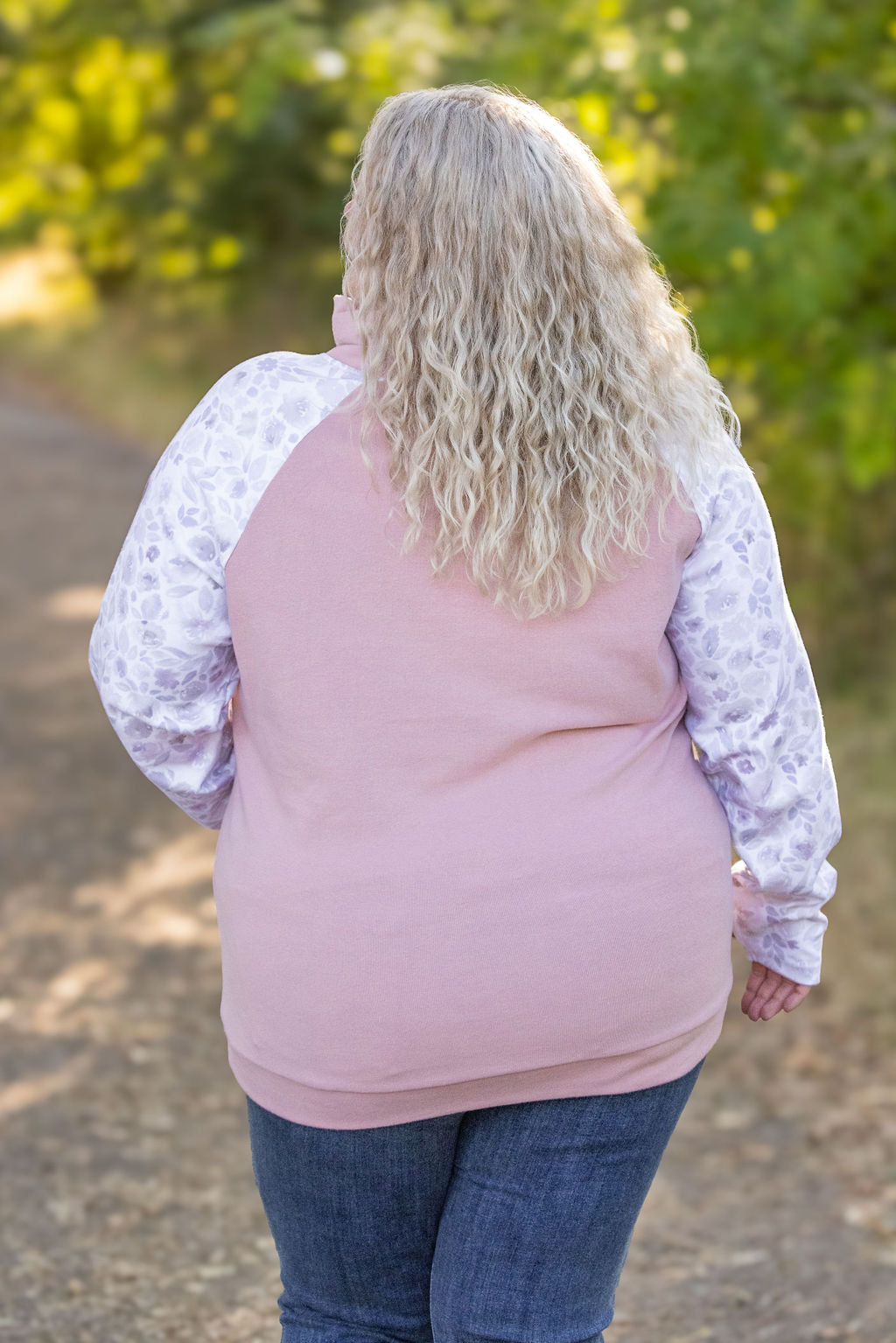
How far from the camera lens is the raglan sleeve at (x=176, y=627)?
4.88 feet

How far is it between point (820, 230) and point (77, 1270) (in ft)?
10.6

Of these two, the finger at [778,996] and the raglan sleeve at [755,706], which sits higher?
the raglan sleeve at [755,706]

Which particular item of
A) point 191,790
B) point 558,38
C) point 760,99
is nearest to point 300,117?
point 558,38

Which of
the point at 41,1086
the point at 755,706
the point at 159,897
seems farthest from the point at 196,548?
the point at 159,897

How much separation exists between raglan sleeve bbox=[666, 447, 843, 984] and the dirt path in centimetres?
159

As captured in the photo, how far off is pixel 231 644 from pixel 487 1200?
2.10 feet

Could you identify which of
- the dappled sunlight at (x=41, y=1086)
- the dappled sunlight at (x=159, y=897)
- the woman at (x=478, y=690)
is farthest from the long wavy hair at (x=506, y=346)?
the dappled sunlight at (x=159, y=897)

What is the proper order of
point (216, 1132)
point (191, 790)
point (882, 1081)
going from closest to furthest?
point (191, 790) < point (216, 1132) < point (882, 1081)

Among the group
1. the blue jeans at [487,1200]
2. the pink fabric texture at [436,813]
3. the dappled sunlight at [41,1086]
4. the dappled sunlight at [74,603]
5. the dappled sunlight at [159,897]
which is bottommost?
the dappled sunlight at [74,603]

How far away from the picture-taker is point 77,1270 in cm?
301

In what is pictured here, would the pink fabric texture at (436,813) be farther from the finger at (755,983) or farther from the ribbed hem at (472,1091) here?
the finger at (755,983)

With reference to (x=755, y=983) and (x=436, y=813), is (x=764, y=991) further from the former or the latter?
(x=436, y=813)

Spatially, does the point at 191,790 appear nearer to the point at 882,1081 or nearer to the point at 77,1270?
the point at 77,1270

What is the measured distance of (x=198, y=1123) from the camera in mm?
3715
